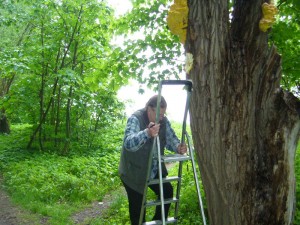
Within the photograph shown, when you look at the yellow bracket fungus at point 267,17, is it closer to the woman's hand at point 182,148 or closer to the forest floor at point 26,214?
the woman's hand at point 182,148

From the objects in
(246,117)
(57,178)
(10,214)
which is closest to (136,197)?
(246,117)

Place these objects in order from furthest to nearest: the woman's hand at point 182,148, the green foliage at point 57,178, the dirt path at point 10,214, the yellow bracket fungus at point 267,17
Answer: the green foliage at point 57,178, the dirt path at point 10,214, the woman's hand at point 182,148, the yellow bracket fungus at point 267,17

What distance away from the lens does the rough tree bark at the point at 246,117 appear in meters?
2.82

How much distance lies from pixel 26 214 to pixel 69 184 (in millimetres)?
1611

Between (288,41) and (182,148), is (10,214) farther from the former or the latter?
(288,41)

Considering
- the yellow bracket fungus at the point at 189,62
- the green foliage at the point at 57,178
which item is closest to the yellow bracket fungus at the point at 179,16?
the yellow bracket fungus at the point at 189,62

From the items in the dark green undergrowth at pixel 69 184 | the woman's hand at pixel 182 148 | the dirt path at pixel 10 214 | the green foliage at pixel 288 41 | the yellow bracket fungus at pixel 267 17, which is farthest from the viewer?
the dark green undergrowth at pixel 69 184

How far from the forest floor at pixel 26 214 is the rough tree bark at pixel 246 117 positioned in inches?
148

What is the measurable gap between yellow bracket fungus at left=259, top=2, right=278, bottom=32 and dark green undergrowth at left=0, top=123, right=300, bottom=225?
9.12 feet

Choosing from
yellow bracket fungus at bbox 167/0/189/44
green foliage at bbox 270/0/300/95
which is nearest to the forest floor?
yellow bracket fungus at bbox 167/0/189/44

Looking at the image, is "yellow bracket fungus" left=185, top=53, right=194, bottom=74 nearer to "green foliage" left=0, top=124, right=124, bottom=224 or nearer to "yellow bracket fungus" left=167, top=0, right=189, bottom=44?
"yellow bracket fungus" left=167, top=0, right=189, bottom=44

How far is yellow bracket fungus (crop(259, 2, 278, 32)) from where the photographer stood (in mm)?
2805

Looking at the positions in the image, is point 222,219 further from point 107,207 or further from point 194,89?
point 107,207

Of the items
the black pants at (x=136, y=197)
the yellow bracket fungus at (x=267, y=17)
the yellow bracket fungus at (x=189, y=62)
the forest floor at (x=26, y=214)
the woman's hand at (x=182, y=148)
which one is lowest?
the forest floor at (x=26, y=214)
